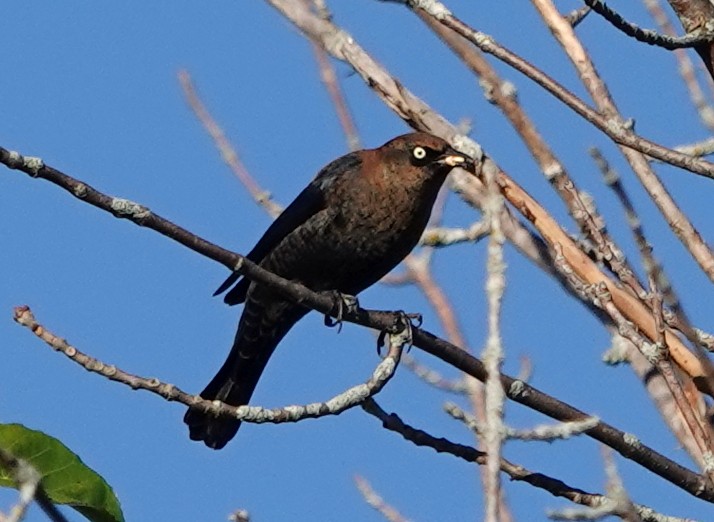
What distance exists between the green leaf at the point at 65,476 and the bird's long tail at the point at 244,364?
10.4 ft

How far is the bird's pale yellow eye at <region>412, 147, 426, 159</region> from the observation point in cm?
530

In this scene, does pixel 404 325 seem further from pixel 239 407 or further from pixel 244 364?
pixel 244 364

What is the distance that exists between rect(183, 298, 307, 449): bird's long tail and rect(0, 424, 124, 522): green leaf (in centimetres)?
318

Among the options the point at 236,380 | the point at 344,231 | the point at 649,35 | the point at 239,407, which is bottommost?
the point at 239,407

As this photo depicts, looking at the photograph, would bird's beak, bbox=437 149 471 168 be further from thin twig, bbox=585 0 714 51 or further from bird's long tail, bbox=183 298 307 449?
thin twig, bbox=585 0 714 51

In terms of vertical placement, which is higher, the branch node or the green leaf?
the branch node

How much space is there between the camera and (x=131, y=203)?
2.89 m

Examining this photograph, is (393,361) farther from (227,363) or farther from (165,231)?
(227,363)

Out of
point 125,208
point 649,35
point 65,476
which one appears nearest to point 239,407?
point 125,208

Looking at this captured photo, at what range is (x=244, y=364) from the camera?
5859 millimetres

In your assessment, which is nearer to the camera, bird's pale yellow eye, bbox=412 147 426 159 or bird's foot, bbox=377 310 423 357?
bird's foot, bbox=377 310 423 357

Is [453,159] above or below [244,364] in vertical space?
above

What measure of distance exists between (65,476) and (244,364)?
351 cm

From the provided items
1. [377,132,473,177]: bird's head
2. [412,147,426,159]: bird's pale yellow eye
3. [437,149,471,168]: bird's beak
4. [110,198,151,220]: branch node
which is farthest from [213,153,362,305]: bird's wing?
[110,198,151,220]: branch node
